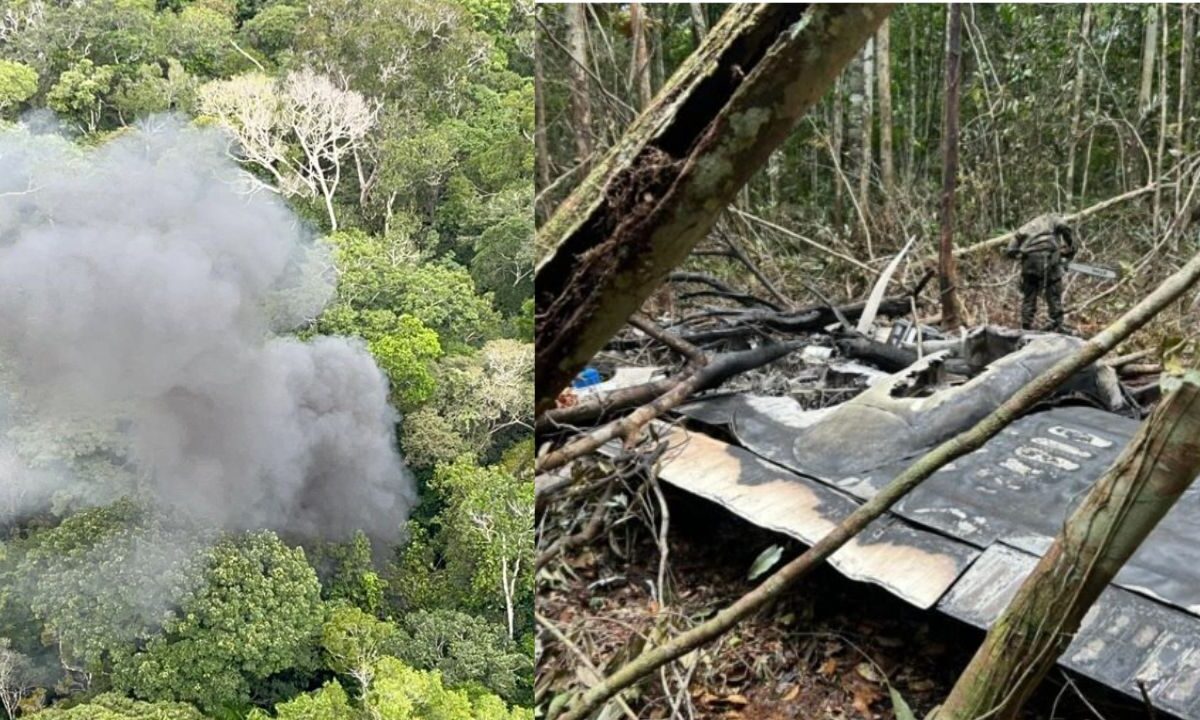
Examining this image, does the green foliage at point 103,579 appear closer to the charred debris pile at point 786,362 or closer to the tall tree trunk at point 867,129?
the charred debris pile at point 786,362

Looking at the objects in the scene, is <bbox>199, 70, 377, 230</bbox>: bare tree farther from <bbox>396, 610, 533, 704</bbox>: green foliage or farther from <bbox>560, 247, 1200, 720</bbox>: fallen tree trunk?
<bbox>560, 247, 1200, 720</bbox>: fallen tree trunk

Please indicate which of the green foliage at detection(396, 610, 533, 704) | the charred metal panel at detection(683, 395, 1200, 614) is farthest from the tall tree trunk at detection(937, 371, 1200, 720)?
the green foliage at detection(396, 610, 533, 704)

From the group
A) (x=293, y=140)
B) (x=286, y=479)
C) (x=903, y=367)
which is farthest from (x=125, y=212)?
(x=903, y=367)

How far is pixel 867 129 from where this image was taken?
8.96 ft

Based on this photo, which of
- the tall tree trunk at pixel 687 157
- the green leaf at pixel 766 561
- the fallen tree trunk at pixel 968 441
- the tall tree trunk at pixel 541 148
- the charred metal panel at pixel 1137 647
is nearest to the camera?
the tall tree trunk at pixel 687 157

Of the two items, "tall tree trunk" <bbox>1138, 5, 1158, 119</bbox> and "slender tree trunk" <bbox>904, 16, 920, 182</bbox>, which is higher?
"tall tree trunk" <bbox>1138, 5, 1158, 119</bbox>

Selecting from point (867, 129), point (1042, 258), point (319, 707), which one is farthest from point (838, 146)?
point (319, 707)

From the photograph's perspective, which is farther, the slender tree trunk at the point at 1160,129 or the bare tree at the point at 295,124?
the slender tree trunk at the point at 1160,129

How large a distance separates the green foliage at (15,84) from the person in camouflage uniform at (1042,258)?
2.24 m

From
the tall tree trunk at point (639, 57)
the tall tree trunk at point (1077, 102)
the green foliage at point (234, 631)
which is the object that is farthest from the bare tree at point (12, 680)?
the tall tree trunk at point (1077, 102)

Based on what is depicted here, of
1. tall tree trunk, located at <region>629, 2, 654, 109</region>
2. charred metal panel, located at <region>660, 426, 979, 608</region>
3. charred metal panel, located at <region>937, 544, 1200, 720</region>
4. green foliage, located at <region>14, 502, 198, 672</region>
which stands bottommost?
green foliage, located at <region>14, 502, 198, 672</region>

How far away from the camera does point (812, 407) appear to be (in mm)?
2402

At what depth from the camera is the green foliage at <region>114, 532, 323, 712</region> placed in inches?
58.8

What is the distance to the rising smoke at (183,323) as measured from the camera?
1.44 meters
